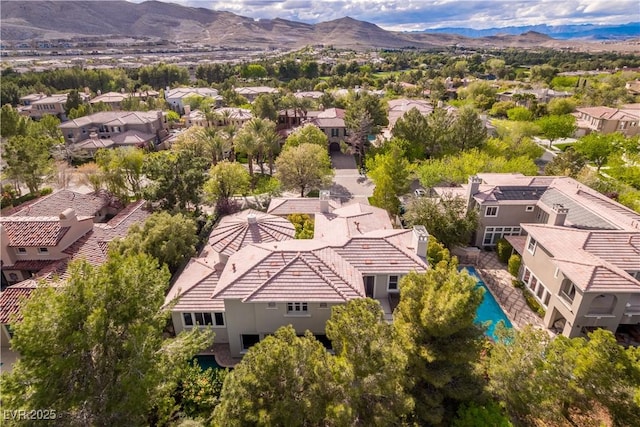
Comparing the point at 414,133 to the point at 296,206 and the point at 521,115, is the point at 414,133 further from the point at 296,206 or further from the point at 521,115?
the point at 521,115

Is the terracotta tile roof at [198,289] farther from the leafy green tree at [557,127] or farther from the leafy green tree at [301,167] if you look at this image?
the leafy green tree at [557,127]

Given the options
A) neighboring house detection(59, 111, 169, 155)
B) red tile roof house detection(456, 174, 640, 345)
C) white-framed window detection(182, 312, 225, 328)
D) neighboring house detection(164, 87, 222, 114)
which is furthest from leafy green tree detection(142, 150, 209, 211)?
neighboring house detection(164, 87, 222, 114)

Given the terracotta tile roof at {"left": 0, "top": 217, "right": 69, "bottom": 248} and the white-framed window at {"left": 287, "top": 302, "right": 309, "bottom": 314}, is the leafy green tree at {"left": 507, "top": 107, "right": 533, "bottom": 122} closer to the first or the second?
the white-framed window at {"left": 287, "top": 302, "right": 309, "bottom": 314}

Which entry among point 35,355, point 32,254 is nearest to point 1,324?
point 32,254

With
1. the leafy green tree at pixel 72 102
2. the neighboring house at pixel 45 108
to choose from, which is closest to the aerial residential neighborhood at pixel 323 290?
the leafy green tree at pixel 72 102

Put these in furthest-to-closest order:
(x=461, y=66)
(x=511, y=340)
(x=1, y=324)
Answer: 1. (x=461, y=66)
2. (x=1, y=324)
3. (x=511, y=340)

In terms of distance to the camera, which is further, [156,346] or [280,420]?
[156,346]

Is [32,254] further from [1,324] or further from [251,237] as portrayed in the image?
[251,237]
